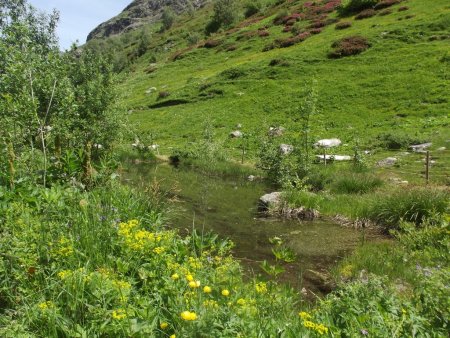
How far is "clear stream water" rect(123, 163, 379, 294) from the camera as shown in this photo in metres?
10.6

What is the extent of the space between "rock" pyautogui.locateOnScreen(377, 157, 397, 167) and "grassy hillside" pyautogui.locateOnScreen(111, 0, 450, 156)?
10.5 ft

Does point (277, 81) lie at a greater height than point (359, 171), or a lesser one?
greater

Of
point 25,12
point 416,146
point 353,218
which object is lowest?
point 416,146

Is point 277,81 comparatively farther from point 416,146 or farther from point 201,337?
point 201,337

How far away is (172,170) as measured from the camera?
95.9 ft

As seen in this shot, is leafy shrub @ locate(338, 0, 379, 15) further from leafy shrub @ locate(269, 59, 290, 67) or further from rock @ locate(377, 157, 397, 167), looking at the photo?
rock @ locate(377, 157, 397, 167)

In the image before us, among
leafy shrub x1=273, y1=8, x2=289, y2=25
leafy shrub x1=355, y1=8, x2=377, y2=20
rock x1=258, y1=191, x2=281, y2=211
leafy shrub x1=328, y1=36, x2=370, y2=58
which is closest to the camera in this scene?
rock x1=258, y1=191, x2=281, y2=211

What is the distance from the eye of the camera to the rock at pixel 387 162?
23.0m

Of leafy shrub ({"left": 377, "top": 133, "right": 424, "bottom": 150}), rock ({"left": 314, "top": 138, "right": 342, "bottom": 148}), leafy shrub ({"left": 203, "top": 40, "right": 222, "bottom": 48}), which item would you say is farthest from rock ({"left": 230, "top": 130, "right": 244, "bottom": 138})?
leafy shrub ({"left": 203, "top": 40, "right": 222, "bottom": 48})

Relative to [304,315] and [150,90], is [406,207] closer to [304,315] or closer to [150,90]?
[304,315]

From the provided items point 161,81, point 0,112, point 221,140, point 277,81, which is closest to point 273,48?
point 277,81

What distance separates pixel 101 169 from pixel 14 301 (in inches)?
214

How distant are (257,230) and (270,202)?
3.10 meters

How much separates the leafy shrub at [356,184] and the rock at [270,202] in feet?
11.3
